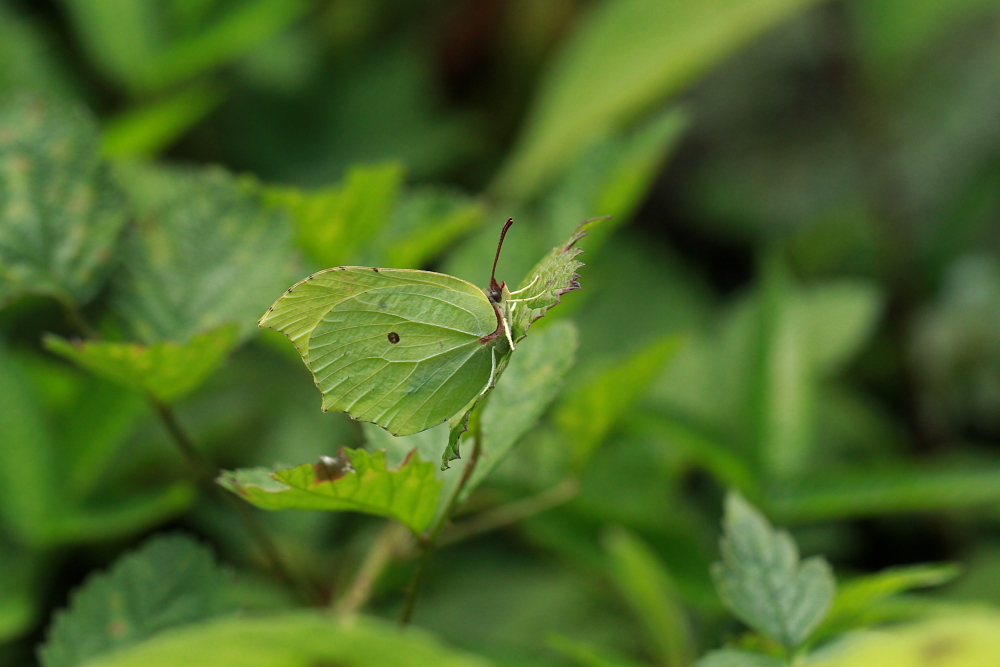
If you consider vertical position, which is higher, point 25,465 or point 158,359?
point 158,359

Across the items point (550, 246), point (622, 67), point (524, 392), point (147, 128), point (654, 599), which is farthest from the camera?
point (622, 67)

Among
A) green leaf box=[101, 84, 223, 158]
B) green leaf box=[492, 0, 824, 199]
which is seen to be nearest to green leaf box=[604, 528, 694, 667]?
green leaf box=[492, 0, 824, 199]

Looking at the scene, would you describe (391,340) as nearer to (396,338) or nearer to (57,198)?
(396,338)

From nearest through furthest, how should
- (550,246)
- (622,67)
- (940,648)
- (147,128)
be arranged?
(940,648), (550,246), (147,128), (622,67)

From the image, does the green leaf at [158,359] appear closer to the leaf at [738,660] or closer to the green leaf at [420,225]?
the green leaf at [420,225]

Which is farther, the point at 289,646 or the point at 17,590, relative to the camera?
the point at 17,590

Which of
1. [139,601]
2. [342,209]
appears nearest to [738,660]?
[139,601]

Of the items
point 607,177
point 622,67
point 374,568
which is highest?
point 622,67

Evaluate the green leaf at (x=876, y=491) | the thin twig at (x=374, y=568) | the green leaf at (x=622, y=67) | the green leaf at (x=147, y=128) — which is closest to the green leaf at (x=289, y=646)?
the thin twig at (x=374, y=568)
